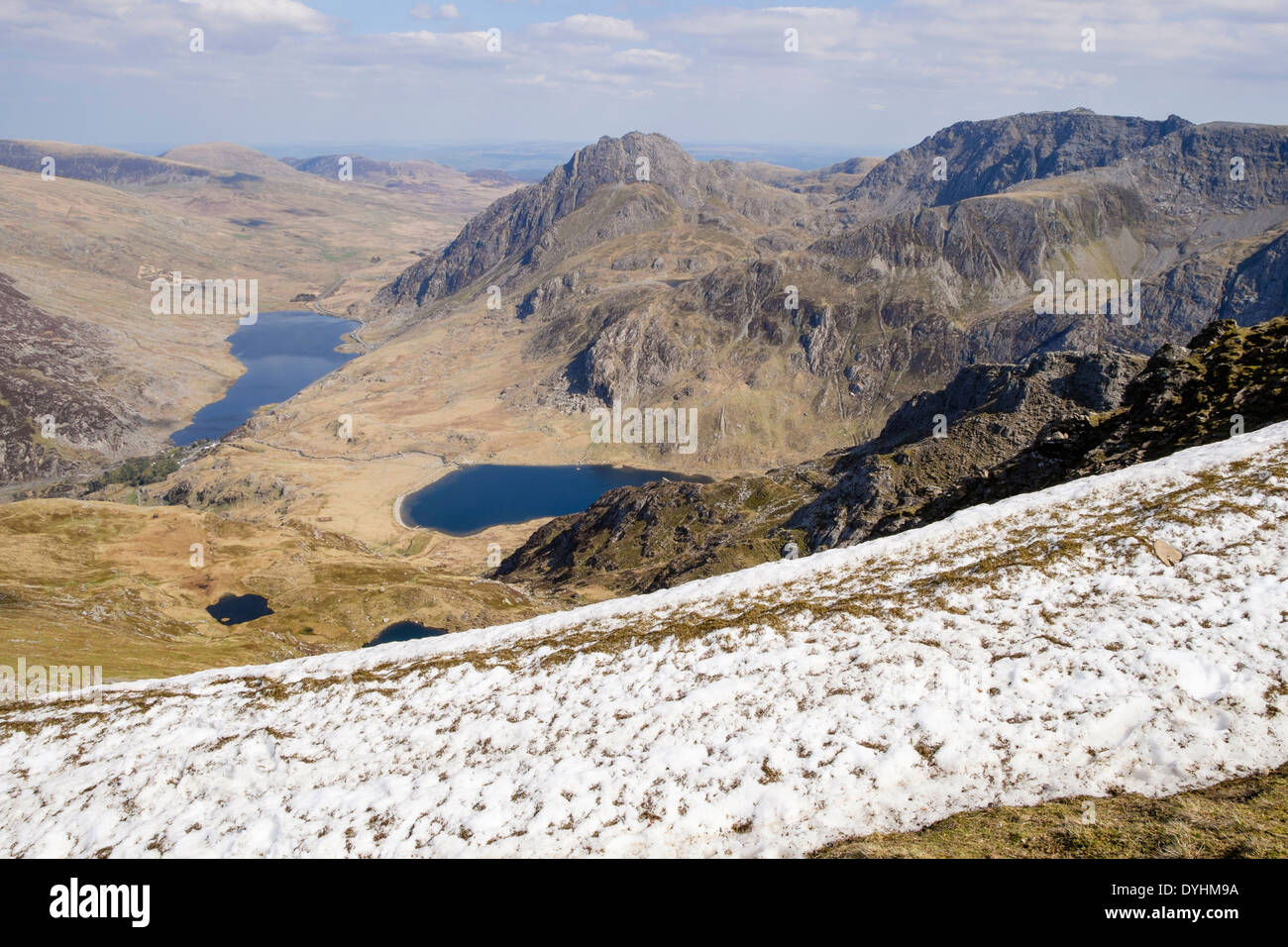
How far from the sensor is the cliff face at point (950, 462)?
43.6 meters

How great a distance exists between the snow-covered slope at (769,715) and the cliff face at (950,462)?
1873 cm

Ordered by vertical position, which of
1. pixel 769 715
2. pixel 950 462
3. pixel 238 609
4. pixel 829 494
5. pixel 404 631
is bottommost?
pixel 404 631

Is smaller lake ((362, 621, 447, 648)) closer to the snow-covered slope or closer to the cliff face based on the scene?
the cliff face

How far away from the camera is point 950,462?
94750 mm

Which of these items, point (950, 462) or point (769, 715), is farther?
point (950, 462)

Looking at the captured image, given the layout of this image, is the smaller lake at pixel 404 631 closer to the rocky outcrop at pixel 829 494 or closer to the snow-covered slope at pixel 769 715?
the rocky outcrop at pixel 829 494

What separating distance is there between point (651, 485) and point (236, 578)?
3152 inches

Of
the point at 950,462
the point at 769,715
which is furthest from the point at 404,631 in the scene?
the point at 769,715

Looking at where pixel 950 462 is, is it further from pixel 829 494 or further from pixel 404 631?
pixel 404 631

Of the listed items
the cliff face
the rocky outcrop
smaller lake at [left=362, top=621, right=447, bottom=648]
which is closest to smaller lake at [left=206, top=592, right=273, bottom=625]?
smaller lake at [left=362, top=621, right=447, bottom=648]

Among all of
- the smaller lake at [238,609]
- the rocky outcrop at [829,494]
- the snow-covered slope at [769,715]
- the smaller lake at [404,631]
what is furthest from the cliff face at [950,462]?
the smaller lake at [238,609]

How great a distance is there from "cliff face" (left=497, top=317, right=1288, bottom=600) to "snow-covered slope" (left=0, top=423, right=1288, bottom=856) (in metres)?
18.7

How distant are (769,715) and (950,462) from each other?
3422 inches
